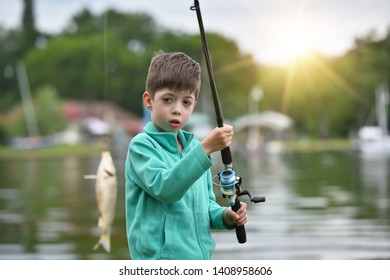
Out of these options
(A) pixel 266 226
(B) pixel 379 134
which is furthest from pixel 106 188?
(B) pixel 379 134

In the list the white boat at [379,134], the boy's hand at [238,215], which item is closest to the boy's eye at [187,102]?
the boy's hand at [238,215]

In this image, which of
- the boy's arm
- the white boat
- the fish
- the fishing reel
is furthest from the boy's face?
the white boat

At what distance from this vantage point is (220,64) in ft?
221

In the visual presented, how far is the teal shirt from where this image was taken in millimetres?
2965

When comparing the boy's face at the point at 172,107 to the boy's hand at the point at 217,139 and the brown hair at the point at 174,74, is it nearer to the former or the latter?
the brown hair at the point at 174,74

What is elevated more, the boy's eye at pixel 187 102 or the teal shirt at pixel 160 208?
the boy's eye at pixel 187 102

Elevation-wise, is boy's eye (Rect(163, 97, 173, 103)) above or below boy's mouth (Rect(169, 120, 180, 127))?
above

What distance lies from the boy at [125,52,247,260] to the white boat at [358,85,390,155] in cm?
5345

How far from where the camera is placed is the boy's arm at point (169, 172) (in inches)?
111

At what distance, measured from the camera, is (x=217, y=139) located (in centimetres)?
280

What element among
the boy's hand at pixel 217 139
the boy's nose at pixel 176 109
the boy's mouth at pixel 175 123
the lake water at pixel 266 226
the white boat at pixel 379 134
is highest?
the boy's nose at pixel 176 109

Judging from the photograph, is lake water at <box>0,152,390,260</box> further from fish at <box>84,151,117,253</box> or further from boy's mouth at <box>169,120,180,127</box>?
boy's mouth at <box>169,120,180,127</box>

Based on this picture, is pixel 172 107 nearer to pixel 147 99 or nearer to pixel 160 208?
pixel 147 99

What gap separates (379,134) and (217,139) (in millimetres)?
60927
